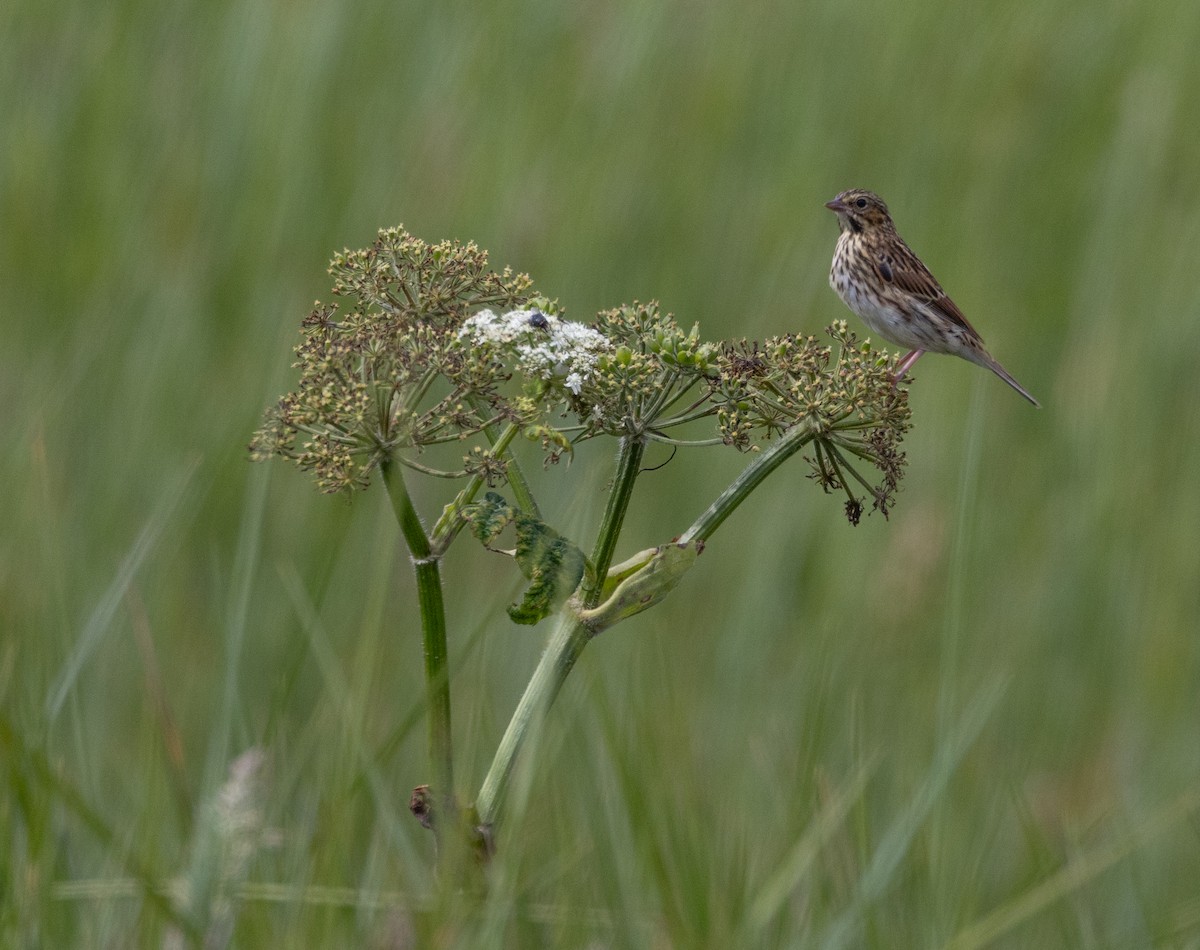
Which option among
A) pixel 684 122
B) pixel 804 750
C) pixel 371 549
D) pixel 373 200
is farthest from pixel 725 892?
pixel 684 122

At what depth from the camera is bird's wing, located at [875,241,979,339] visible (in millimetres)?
4934

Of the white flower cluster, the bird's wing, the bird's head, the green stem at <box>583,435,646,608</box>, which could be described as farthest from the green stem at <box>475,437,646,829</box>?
the bird's head

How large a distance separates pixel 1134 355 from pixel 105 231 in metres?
4.24

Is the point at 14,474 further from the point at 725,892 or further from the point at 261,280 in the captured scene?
the point at 261,280

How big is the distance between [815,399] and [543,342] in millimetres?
349

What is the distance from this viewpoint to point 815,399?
2123 millimetres

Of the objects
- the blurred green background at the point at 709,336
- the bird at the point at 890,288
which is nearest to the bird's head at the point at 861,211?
the bird at the point at 890,288

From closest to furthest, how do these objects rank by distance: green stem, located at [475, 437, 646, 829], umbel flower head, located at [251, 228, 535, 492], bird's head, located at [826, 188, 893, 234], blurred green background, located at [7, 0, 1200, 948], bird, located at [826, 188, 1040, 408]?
1. green stem, located at [475, 437, 646, 829]
2. umbel flower head, located at [251, 228, 535, 492]
3. blurred green background, located at [7, 0, 1200, 948]
4. bird, located at [826, 188, 1040, 408]
5. bird's head, located at [826, 188, 893, 234]

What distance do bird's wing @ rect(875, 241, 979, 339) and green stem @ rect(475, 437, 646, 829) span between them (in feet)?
9.90

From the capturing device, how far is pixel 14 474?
4199 millimetres

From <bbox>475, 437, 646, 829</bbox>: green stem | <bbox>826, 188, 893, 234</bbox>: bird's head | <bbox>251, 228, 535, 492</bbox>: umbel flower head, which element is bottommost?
<bbox>475, 437, 646, 829</bbox>: green stem

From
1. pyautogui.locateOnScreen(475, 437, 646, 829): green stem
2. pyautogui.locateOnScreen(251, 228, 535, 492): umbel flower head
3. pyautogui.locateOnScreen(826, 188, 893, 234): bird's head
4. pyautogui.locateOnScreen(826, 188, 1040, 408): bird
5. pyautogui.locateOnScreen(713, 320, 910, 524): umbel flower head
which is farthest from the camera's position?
pyautogui.locateOnScreen(826, 188, 893, 234): bird's head

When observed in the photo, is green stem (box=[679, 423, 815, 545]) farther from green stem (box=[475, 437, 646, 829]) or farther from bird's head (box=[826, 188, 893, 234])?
bird's head (box=[826, 188, 893, 234])

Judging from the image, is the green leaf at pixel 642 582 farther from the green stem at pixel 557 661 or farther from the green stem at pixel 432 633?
the green stem at pixel 432 633
